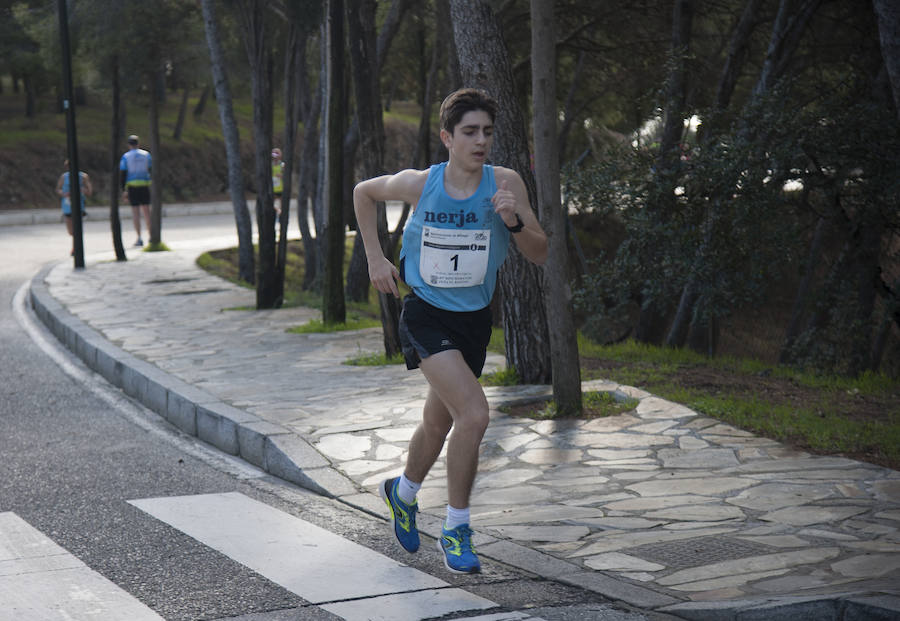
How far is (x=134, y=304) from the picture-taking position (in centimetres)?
1454

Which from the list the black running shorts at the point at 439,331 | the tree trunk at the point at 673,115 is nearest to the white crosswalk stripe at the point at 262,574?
the black running shorts at the point at 439,331

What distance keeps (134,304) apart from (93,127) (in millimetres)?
28805

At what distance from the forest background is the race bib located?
8.96 ft

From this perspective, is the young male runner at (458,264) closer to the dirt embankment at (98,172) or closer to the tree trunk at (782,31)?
the tree trunk at (782,31)

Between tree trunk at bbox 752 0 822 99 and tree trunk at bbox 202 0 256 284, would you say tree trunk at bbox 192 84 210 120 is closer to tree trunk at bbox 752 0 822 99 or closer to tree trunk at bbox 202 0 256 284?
tree trunk at bbox 202 0 256 284

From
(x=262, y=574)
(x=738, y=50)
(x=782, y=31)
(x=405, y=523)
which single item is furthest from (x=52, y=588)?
(x=738, y=50)

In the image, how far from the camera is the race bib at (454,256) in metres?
4.75

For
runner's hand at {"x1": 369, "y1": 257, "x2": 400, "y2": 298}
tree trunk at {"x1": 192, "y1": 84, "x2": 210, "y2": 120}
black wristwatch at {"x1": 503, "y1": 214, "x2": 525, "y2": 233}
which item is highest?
tree trunk at {"x1": 192, "y1": 84, "x2": 210, "y2": 120}

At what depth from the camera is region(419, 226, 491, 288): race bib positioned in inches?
187

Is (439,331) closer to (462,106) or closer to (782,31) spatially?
(462,106)

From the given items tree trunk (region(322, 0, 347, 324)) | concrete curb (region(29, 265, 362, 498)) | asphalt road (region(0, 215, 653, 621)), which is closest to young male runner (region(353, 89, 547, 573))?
asphalt road (region(0, 215, 653, 621))

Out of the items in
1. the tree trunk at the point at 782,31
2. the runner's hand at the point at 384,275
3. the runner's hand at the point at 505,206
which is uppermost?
the tree trunk at the point at 782,31

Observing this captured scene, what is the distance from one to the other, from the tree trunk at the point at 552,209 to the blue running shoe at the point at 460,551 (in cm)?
295

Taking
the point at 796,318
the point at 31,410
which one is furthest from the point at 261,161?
the point at 796,318
